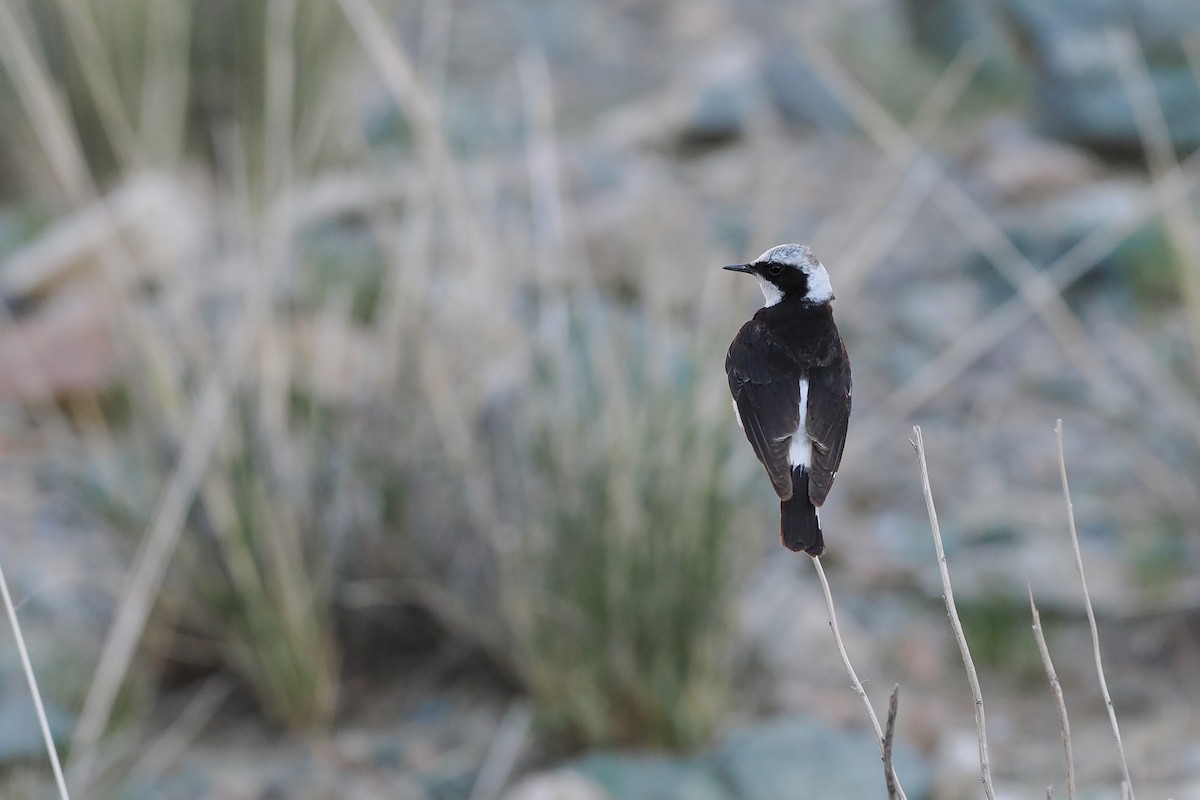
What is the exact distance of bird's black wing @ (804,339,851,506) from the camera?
1.71 feet

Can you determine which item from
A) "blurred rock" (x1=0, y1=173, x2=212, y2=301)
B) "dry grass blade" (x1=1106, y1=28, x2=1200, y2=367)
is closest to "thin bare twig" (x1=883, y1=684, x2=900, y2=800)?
"dry grass blade" (x1=1106, y1=28, x2=1200, y2=367)

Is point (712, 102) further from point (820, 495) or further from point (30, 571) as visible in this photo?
point (820, 495)

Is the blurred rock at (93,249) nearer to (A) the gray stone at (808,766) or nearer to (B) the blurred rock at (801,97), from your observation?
(A) the gray stone at (808,766)

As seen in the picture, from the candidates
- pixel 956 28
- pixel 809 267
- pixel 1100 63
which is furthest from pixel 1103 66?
pixel 809 267

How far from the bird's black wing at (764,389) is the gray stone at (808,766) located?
193cm

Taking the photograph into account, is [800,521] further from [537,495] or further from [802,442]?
[537,495]

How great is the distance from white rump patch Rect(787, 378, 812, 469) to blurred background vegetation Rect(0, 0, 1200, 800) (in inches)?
23.4

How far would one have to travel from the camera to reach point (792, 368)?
0.54m

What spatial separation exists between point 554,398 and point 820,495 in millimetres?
1944

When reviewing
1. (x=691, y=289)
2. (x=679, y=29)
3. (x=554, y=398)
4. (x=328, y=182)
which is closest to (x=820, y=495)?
(x=554, y=398)

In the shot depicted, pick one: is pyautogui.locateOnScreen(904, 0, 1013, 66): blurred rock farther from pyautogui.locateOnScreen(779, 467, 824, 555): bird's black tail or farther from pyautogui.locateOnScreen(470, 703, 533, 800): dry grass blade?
pyautogui.locateOnScreen(779, 467, 824, 555): bird's black tail

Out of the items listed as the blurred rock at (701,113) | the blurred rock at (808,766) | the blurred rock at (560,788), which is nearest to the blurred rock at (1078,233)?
the blurred rock at (701,113)

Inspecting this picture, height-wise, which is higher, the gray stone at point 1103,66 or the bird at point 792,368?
the gray stone at point 1103,66

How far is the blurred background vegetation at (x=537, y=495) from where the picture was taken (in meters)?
2.30
